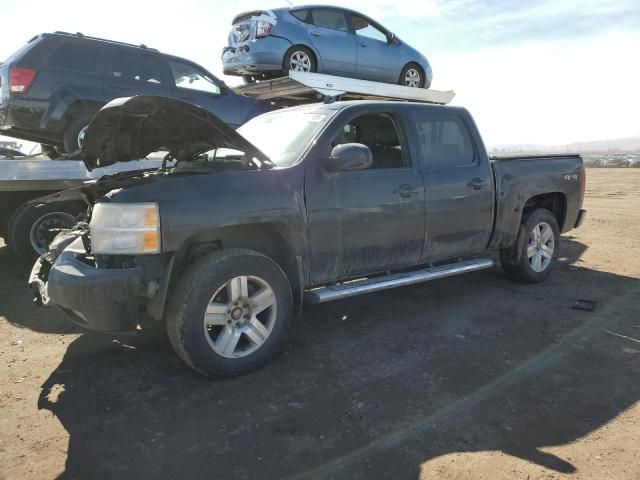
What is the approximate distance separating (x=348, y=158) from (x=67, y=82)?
4.51 meters

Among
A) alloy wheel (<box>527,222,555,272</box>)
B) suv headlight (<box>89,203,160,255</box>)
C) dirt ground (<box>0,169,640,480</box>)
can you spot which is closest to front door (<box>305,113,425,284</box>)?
dirt ground (<box>0,169,640,480</box>)

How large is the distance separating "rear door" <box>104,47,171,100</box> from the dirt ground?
328 centimetres

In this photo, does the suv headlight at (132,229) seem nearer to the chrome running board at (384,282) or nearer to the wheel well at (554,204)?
the chrome running board at (384,282)

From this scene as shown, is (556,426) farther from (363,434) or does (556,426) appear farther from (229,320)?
(229,320)

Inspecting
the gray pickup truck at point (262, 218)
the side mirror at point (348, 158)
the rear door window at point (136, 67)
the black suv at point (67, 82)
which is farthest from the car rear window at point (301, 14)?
the side mirror at point (348, 158)

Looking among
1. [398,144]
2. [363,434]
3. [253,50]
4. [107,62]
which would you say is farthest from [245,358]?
[253,50]

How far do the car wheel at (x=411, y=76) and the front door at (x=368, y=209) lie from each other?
530cm

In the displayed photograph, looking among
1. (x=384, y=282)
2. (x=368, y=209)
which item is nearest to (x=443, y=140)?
(x=368, y=209)

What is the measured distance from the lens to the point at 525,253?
18.0 feet

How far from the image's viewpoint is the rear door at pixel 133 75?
659 cm

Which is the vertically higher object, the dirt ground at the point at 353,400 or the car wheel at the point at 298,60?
the car wheel at the point at 298,60

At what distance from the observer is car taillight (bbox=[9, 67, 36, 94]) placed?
A: 592 centimetres

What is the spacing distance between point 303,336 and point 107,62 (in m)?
4.91

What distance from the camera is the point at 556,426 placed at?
2.78 metres
